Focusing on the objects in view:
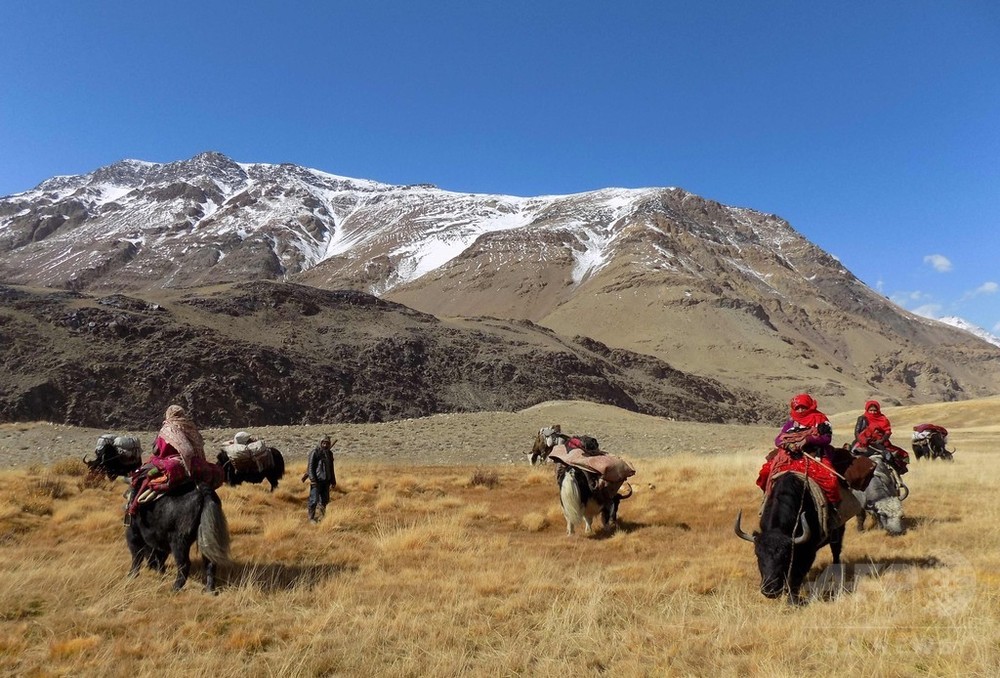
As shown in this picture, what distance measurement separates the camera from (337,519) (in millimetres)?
10305

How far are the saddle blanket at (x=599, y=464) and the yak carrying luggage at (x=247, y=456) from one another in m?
4.89

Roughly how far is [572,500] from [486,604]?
4.52 metres

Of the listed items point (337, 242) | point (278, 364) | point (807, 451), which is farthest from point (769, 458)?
point (337, 242)

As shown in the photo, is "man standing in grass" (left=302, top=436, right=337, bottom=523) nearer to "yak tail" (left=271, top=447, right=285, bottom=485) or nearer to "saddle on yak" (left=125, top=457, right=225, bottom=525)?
"yak tail" (left=271, top=447, right=285, bottom=485)

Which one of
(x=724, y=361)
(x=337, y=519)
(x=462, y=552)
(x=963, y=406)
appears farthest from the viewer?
(x=724, y=361)

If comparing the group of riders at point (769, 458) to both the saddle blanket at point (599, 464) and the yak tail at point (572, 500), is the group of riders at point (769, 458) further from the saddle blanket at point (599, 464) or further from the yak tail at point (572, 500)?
the yak tail at point (572, 500)

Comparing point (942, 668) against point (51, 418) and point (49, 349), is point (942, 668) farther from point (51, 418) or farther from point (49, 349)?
point (49, 349)

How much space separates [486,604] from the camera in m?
5.36

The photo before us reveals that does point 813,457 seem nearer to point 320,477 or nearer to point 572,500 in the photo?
point 572,500

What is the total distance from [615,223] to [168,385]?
132308mm

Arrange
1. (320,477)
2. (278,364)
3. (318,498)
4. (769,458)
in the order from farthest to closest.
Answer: (278,364) → (320,477) → (318,498) → (769,458)

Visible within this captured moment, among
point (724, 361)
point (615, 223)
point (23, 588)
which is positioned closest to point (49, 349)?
point (23, 588)

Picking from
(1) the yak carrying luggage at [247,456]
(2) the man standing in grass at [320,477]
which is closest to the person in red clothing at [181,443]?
(1) the yak carrying luggage at [247,456]

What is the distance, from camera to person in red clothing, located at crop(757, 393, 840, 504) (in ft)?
19.4
